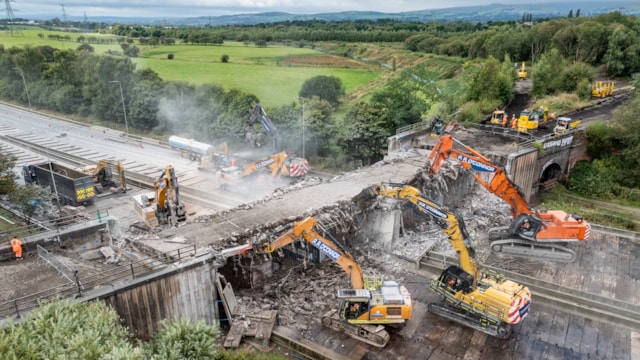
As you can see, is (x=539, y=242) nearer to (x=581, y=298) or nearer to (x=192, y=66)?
(x=581, y=298)

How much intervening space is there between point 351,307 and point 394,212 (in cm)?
784

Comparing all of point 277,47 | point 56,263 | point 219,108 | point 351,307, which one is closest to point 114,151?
point 219,108

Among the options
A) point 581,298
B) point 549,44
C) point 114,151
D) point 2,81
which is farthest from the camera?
point 2,81

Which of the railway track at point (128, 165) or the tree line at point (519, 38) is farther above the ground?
the tree line at point (519, 38)

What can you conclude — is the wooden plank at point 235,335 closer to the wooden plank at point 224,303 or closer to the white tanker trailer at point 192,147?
the wooden plank at point 224,303

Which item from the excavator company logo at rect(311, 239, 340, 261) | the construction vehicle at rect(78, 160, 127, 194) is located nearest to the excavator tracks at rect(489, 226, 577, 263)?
the excavator company logo at rect(311, 239, 340, 261)

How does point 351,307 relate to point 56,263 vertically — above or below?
below

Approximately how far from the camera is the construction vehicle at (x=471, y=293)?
49.0 feet

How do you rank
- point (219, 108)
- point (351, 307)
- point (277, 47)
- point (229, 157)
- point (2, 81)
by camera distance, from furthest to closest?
point (2, 81), point (277, 47), point (219, 108), point (229, 157), point (351, 307)

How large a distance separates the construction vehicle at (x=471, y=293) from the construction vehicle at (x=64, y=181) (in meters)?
24.0

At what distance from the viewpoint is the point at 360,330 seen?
15500 mm

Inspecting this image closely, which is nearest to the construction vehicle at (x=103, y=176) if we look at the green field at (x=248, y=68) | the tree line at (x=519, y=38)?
the green field at (x=248, y=68)

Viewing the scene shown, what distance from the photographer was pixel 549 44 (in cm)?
6109

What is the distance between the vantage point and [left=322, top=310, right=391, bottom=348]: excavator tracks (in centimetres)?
1514
